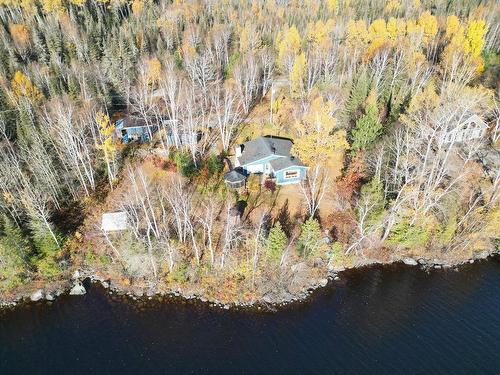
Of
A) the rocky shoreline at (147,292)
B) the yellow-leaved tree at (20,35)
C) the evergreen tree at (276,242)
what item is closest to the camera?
the evergreen tree at (276,242)

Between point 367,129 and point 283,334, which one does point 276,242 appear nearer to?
point 283,334

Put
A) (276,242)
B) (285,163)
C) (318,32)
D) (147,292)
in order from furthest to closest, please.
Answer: (318,32)
(285,163)
(147,292)
(276,242)

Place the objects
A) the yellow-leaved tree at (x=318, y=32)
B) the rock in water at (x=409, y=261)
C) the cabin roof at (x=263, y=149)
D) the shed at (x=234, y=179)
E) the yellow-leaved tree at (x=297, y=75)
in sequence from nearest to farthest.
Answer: the rock in water at (x=409, y=261)
the shed at (x=234, y=179)
the cabin roof at (x=263, y=149)
the yellow-leaved tree at (x=297, y=75)
the yellow-leaved tree at (x=318, y=32)

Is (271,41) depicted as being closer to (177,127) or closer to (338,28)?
(338,28)

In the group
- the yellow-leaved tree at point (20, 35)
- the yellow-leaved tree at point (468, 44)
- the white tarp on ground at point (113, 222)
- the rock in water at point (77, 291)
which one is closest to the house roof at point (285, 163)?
the white tarp on ground at point (113, 222)

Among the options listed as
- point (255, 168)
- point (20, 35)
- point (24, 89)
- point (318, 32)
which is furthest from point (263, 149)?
point (20, 35)

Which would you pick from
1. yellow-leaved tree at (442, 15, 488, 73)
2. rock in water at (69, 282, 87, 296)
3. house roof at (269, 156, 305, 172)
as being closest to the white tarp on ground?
rock in water at (69, 282, 87, 296)

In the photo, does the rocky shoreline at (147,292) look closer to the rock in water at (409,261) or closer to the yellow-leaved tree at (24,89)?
the rock in water at (409,261)
